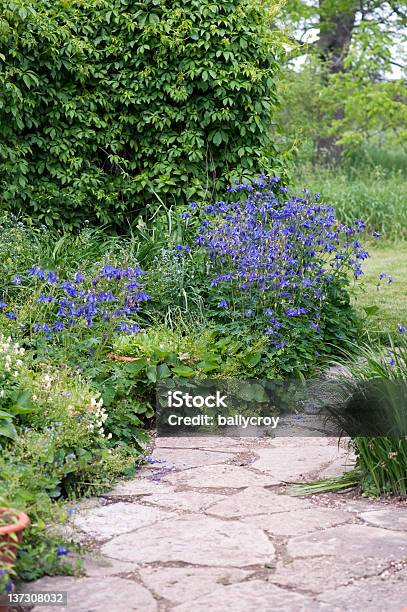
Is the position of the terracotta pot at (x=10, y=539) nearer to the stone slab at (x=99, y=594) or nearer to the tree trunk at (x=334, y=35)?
the stone slab at (x=99, y=594)

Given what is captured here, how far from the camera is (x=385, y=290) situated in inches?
350

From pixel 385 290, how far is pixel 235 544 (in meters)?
6.01

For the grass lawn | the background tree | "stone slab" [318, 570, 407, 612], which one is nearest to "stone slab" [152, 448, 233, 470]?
"stone slab" [318, 570, 407, 612]

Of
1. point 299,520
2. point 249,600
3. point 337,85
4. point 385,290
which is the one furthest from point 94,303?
point 337,85

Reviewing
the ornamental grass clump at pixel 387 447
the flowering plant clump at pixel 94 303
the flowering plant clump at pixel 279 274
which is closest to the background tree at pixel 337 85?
the flowering plant clump at pixel 279 274

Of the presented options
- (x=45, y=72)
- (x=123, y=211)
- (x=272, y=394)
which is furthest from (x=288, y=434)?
(x=45, y=72)

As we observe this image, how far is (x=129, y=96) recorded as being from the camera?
7113 mm

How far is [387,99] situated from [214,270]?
36.8ft

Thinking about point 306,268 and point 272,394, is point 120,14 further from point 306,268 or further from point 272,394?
point 272,394

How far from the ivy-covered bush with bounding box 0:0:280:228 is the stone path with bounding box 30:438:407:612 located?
3.40m

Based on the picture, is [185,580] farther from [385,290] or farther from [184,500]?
[385,290]

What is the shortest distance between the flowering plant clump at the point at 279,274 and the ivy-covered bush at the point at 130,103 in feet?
3.97

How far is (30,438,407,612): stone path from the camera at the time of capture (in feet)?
9.07

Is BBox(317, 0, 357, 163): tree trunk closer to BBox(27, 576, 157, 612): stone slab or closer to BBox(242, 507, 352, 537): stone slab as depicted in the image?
BBox(242, 507, 352, 537): stone slab
